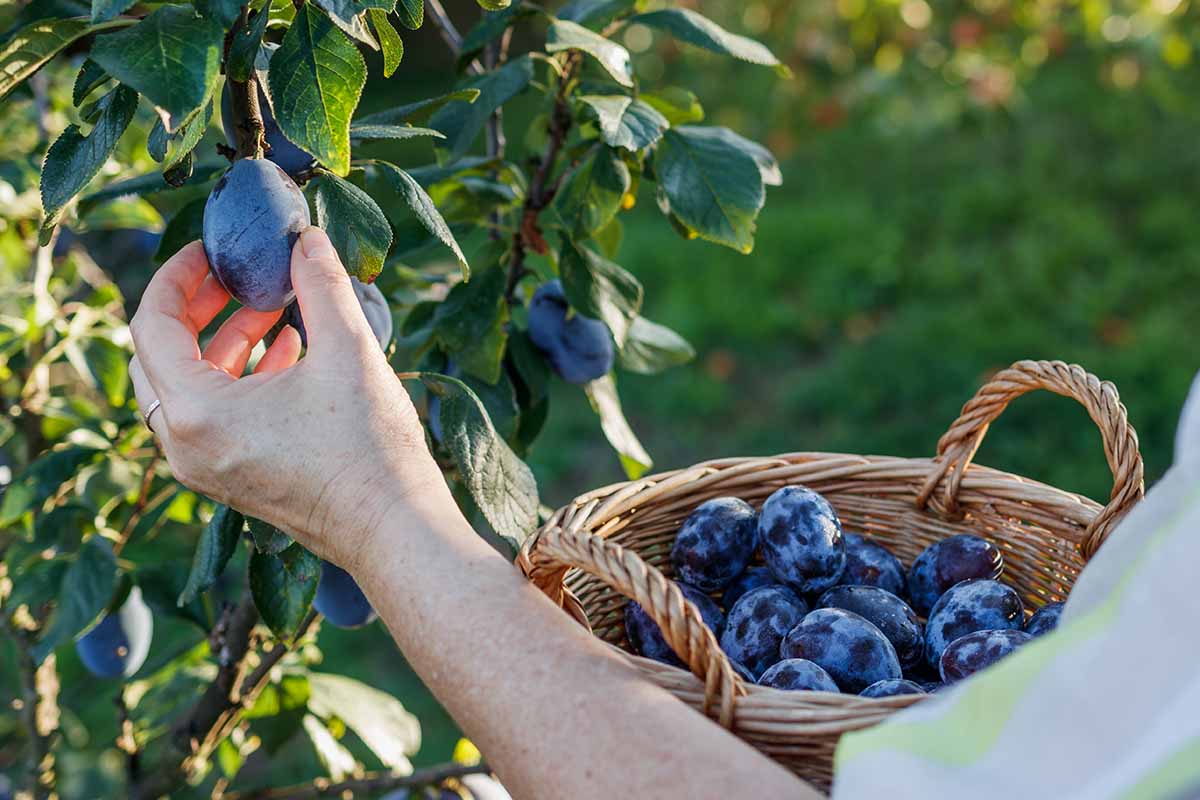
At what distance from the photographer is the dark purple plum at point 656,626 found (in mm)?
1004

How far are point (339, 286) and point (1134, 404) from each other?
78.1 inches

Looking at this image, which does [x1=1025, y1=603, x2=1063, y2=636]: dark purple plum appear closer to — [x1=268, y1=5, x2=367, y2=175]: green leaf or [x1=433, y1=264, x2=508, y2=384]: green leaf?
[x1=433, y1=264, x2=508, y2=384]: green leaf

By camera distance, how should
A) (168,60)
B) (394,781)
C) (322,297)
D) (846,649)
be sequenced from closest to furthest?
(168,60), (322,297), (846,649), (394,781)

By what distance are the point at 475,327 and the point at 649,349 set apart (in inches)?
9.6

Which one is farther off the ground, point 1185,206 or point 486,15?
point 486,15

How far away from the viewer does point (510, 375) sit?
1213mm

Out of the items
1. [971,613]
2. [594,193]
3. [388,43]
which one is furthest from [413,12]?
[971,613]

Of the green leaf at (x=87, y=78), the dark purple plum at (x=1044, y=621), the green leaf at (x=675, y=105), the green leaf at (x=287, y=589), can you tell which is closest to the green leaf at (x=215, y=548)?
Answer: the green leaf at (x=287, y=589)

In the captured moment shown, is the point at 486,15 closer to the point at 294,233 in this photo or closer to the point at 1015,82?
the point at 294,233

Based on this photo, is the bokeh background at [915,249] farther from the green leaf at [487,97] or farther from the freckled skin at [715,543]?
the freckled skin at [715,543]

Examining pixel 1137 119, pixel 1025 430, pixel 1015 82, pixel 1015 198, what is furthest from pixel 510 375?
pixel 1015 82

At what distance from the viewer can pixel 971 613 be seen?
97 cm

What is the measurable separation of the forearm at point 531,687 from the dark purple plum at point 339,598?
Answer: 13.0 inches

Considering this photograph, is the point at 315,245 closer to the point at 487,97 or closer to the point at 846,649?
the point at 487,97
